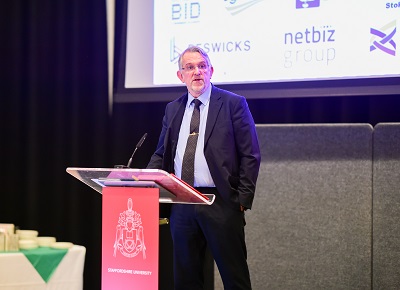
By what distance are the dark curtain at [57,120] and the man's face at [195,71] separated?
1362 millimetres

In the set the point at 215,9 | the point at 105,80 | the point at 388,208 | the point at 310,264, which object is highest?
the point at 215,9

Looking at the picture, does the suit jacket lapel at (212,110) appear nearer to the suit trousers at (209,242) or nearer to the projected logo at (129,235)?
the suit trousers at (209,242)

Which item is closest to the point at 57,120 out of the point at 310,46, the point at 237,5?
the point at 237,5

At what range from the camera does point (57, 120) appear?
178 inches

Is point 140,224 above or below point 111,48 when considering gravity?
below

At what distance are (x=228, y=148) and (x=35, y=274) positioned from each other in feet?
3.51

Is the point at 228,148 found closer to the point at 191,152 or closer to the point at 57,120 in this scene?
the point at 191,152

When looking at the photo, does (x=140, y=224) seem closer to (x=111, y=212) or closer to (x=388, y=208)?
(x=111, y=212)

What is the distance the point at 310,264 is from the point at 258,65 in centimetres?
125

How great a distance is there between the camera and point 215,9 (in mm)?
3943

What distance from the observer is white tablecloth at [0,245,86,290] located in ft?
9.41

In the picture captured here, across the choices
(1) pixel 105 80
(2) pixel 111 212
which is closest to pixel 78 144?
(1) pixel 105 80

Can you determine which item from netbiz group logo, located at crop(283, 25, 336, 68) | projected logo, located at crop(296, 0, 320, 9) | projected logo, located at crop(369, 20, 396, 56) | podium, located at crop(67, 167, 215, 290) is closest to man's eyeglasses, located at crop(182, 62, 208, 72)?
→ podium, located at crop(67, 167, 215, 290)

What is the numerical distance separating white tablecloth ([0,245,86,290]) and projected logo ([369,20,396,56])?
1970mm
